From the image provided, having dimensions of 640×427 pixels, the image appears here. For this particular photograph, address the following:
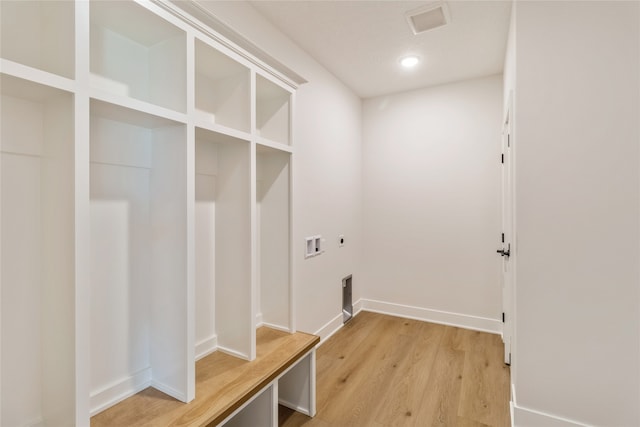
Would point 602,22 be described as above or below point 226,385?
above

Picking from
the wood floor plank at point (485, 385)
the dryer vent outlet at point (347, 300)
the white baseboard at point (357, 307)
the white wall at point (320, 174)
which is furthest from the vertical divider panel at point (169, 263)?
the white baseboard at point (357, 307)

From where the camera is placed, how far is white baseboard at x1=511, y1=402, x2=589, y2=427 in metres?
1.71

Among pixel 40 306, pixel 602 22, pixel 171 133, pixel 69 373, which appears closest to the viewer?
pixel 69 373

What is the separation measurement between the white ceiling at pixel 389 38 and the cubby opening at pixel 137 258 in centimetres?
130

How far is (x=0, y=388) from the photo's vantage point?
1.05 meters

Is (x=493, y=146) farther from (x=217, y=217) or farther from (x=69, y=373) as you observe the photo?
(x=69, y=373)

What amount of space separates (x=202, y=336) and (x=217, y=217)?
0.68m

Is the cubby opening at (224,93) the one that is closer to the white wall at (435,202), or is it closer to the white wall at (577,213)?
the white wall at (577,213)

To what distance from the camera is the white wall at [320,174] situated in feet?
7.79

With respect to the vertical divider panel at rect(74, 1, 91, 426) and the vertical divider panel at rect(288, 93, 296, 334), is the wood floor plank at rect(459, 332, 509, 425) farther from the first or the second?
the vertical divider panel at rect(74, 1, 91, 426)

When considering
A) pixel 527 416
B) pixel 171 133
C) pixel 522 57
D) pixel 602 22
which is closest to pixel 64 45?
pixel 171 133

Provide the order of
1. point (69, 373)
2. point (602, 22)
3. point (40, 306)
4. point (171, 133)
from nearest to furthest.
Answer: point (69, 373)
point (40, 306)
point (171, 133)
point (602, 22)

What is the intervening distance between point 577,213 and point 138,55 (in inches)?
92.8

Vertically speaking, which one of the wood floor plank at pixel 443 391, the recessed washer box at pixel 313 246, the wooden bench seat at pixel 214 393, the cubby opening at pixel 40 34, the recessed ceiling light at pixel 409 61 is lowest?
the wood floor plank at pixel 443 391
